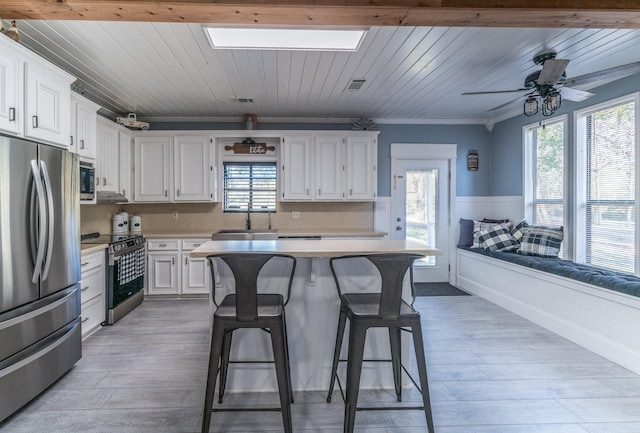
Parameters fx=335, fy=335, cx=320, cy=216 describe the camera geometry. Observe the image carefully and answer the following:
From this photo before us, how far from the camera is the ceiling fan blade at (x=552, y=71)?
2.70 metres

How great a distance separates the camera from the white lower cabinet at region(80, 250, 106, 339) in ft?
10.5

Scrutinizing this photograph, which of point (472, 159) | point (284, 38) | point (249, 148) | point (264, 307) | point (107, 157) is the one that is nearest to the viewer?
point (264, 307)

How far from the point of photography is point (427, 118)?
5172 mm

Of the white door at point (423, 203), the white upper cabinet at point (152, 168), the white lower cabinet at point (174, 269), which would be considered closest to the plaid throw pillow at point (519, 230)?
the white door at point (423, 203)

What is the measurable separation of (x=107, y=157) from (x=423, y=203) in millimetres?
4444

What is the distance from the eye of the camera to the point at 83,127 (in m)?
3.39

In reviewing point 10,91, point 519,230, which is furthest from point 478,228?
point 10,91

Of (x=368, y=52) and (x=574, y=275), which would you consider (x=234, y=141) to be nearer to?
(x=368, y=52)

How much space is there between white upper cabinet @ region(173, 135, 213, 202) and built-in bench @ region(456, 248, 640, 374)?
402 cm

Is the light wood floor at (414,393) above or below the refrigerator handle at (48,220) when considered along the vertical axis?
below

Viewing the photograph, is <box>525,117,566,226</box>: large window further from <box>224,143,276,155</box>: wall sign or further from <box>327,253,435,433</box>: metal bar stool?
<box>224,143,276,155</box>: wall sign

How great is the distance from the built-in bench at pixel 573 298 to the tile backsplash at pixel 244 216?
1.91m

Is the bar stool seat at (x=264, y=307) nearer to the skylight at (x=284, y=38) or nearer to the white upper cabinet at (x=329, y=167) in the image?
the skylight at (x=284, y=38)

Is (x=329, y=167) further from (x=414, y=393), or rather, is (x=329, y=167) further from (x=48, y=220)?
(x=48, y=220)
